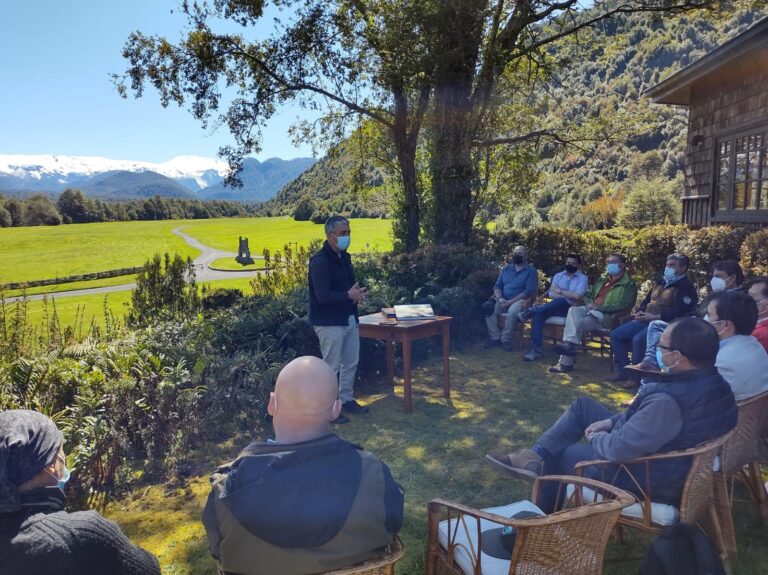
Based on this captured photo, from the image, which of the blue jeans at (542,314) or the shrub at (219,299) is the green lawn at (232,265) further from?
the blue jeans at (542,314)

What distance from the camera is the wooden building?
358 inches

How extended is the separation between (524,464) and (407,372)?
1.94 m

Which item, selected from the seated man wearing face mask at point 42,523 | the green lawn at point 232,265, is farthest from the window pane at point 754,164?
the green lawn at point 232,265

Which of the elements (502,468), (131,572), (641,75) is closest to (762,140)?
(502,468)

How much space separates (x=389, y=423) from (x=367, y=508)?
3.55m

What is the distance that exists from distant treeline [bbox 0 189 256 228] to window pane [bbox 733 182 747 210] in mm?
58512

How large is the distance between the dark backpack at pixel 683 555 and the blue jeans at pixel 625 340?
414 centimetres

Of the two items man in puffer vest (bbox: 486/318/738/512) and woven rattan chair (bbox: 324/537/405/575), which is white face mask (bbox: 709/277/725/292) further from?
woven rattan chair (bbox: 324/537/405/575)

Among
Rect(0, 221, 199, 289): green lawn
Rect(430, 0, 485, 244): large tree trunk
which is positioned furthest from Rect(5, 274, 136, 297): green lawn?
Rect(430, 0, 485, 244): large tree trunk

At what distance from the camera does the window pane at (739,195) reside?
10102 millimetres

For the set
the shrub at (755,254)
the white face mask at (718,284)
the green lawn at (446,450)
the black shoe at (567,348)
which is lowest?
the green lawn at (446,450)

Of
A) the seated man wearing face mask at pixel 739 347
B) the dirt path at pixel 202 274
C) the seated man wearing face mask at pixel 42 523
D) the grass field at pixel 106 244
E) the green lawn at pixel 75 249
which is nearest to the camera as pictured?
the seated man wearing face mask at pixel 42 523

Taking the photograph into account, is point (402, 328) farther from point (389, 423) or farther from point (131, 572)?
point (131, 572)

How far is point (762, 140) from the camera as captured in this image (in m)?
9.37
